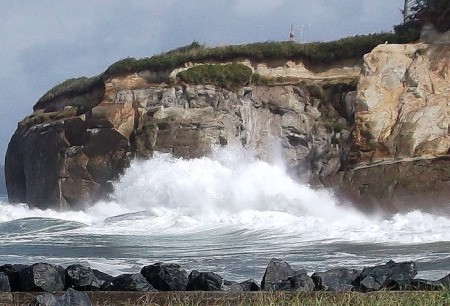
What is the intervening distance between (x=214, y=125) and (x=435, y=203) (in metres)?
11.7

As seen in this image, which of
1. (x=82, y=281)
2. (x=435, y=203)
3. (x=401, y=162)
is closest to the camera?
(x=82, y=281)

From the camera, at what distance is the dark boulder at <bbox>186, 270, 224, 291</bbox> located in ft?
23.7

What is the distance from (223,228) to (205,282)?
14.5 metres

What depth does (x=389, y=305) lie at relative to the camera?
18.8ft

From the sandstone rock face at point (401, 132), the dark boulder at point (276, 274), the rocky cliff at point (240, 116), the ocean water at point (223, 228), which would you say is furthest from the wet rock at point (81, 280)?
the rocky cliff at point (240, 116)

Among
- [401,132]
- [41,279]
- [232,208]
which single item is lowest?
[41,279]

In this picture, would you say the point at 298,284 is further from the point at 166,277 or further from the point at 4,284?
the point at 4,284

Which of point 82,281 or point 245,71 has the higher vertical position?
point 245,71

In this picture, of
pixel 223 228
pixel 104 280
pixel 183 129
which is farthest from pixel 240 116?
pixel 104 280

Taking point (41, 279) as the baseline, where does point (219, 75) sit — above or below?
above

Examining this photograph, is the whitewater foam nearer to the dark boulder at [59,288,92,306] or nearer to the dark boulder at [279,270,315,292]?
the dark boulder at [279,270,315,292]

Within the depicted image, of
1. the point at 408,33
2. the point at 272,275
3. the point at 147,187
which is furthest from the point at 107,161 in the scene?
the point at 272,275

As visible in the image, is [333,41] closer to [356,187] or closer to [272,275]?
[356,187]

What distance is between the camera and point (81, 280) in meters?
7.32
